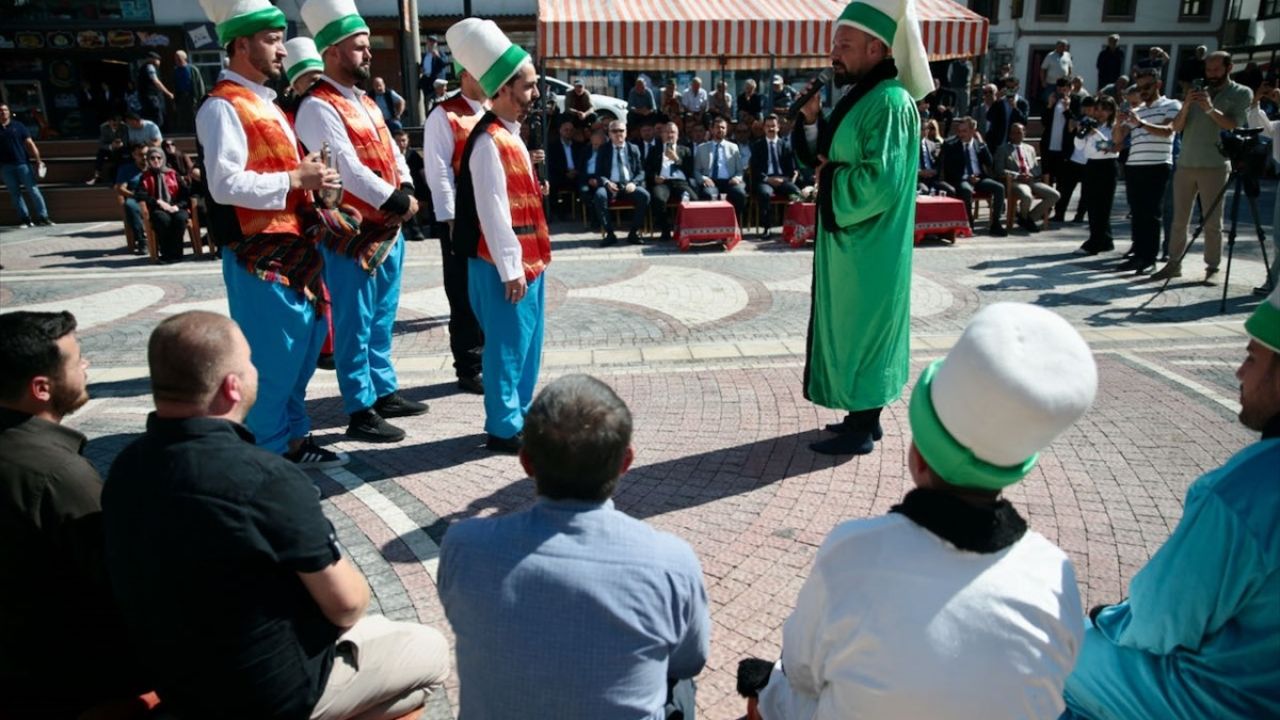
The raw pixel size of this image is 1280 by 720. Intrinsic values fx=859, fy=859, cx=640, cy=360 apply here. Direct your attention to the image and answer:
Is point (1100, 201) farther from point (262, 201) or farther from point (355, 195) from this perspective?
point (262, 201)

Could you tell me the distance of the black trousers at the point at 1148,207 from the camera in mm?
8906

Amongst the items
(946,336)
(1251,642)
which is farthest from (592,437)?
(946,336)

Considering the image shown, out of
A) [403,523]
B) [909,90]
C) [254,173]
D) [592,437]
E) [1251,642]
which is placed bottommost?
[403,523]

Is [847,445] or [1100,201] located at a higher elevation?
[1100,201]

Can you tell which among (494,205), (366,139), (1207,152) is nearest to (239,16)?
(366,139)

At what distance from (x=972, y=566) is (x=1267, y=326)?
949 mm

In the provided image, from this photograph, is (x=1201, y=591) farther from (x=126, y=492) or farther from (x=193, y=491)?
(x=126, y=492)

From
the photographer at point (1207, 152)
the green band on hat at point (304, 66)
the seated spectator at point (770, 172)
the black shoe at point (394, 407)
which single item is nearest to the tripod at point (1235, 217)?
the photographer at point (1207, 152)

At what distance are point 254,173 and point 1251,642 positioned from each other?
3.84 m

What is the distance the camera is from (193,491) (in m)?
1.85

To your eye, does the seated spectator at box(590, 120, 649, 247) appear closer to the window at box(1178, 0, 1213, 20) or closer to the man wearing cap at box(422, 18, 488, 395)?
the man wearing cap at box(422, 18, 488, 395)

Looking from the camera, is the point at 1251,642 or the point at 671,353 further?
the point at 671,353

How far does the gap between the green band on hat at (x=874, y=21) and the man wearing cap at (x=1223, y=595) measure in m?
2.62

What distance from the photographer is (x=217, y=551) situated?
1.86 metres
